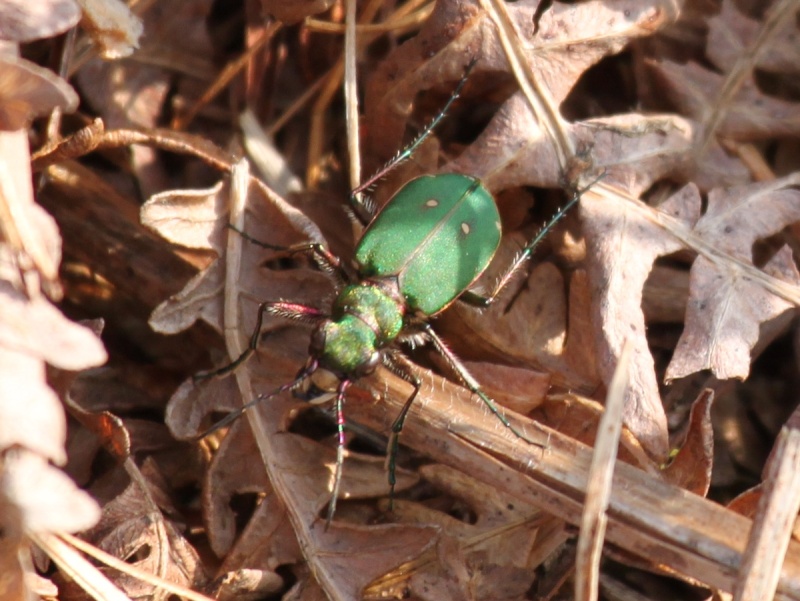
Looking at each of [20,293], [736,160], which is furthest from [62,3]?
[736,160]

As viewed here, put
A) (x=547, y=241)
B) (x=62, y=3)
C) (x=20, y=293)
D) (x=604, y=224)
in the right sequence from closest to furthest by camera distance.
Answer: (x=20, y=293) → (x=62, y=3) → (x=604, y=224) → (x=547, y=241)

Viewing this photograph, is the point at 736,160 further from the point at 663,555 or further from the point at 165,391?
the point at 165,391

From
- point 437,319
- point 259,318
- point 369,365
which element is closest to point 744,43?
point 437,319

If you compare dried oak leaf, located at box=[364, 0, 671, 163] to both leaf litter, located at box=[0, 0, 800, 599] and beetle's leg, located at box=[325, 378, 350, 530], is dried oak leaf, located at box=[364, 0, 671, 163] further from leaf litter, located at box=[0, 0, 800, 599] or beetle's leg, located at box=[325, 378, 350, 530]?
beetle's leg, located at box=[325, 378, 350, 530]

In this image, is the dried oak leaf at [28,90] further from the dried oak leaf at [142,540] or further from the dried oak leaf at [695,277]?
the dried oak leaf at [695,277]

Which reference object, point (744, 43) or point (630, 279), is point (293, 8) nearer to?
point (630, 279)

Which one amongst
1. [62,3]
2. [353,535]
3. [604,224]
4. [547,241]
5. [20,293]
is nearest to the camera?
[20,293]
